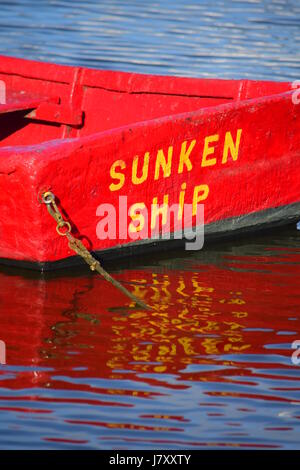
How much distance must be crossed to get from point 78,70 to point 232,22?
8.45 meters

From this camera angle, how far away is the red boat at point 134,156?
24.9 feet

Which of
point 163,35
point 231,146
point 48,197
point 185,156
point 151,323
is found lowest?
point 151,323

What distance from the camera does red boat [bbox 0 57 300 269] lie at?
24.9ft

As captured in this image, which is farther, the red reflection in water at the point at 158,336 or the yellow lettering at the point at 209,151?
the yellow lettering at the point at 209,151

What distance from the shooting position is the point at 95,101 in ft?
33.0

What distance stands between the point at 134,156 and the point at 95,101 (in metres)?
2.24

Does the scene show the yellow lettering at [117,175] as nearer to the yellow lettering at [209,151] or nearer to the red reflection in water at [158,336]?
the red reflection in water at [158,336]

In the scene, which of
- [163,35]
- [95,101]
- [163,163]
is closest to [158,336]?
[163,163]

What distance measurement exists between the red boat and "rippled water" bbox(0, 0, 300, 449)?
0.80 feet

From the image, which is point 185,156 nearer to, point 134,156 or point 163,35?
point 134,156

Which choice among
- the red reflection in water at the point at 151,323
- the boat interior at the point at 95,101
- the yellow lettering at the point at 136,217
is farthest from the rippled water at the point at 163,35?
the red reflection in water at the point at 151,323

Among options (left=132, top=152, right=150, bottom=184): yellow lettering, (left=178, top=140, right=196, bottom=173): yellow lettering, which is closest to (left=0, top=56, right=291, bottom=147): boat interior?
(left=178, top=140, right=196, bottom=173): yellow lettering

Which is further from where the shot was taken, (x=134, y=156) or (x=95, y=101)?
(x=95, y=101)

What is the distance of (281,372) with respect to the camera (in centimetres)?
637
